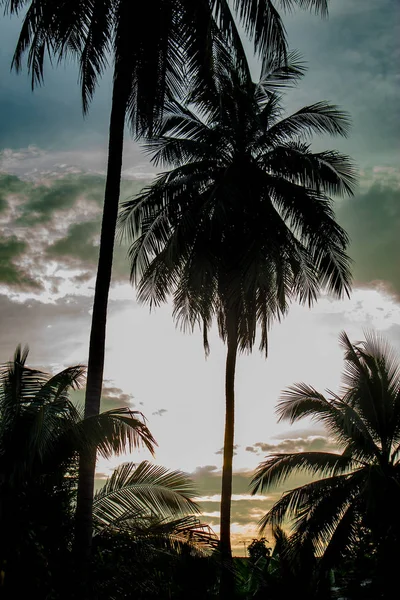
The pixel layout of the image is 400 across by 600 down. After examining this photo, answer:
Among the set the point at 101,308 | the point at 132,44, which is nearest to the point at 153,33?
the point at 132,44

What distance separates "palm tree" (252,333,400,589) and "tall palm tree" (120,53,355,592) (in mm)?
1685

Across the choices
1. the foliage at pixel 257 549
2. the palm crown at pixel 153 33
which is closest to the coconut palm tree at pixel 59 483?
the palm crown at pixel 153 33

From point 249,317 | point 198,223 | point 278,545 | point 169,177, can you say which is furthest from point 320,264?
point 278,545

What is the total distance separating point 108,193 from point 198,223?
5.32m

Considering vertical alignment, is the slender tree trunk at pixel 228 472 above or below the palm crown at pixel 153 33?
below

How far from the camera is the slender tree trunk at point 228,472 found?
46.6ft

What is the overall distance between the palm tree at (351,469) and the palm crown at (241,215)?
2.36m

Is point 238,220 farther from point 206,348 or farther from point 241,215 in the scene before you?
point 206,348

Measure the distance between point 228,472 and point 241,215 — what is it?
22.4 ft

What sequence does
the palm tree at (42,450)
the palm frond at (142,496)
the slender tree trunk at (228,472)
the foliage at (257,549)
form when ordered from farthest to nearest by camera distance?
the foliage at (257,549) < the slender tree trunk at (228,472) < the palm frond at (142,496) < the palm tree at (42,450)

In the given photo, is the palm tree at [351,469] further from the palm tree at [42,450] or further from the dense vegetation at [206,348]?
the palm tree at [42,450]

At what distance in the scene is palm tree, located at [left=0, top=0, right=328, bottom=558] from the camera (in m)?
11.1

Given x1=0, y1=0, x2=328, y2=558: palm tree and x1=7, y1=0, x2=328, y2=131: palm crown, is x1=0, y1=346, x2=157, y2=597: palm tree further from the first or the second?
x1=7, y1=0, x2=328, y2=131: palm crown

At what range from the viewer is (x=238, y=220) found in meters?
16.6
